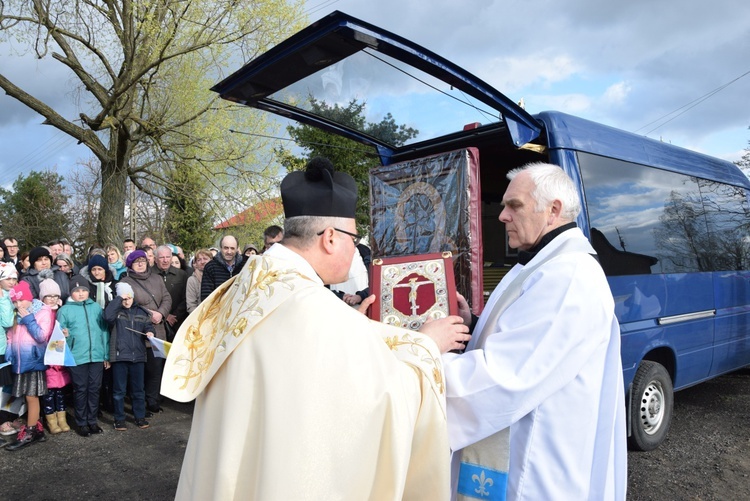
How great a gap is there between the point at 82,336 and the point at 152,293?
98 cm

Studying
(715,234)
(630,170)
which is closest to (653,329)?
(630,170)

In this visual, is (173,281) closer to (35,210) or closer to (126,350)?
(126,350)

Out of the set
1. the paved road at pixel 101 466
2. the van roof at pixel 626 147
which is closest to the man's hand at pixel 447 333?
the van roof at pixel 626 147

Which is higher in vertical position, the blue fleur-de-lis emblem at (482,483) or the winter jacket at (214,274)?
the winter jacket at (214,274)

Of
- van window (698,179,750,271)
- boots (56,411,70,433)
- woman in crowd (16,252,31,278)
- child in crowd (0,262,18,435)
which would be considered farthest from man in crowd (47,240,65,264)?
van window (698,179,750,271)

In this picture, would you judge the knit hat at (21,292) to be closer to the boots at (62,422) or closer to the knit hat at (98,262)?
the knit hat at (98,262)

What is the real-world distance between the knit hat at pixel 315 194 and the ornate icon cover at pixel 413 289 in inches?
32.5

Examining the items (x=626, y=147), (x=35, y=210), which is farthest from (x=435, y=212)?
(x=35, y=210)

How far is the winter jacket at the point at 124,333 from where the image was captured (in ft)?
21.0

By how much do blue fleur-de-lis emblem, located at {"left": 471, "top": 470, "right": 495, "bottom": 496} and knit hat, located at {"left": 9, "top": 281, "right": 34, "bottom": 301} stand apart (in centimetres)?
583

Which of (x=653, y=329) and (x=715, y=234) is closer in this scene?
(x=653, y=329)

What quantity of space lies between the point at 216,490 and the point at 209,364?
1.14 ft

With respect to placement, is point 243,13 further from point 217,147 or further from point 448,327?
point 448,327

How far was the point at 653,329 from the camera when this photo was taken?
4.91 metres
